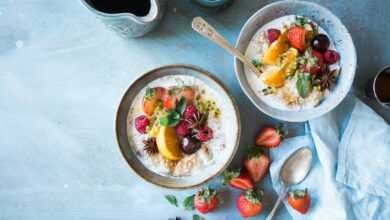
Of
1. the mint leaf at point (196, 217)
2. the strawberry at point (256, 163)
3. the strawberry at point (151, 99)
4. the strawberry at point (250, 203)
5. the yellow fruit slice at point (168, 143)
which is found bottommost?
the mint leaf at point (196, 217)

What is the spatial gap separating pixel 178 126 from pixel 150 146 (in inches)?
3.2

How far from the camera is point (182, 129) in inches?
48.8

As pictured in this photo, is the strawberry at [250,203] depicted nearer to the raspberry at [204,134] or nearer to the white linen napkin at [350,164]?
the white linen napkin at [350,164]

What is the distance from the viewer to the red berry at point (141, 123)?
4.12 feet

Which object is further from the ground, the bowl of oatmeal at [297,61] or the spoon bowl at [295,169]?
the bowl of oatmeal at [297,61]

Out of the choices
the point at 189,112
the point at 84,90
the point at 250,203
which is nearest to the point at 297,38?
the point at 189,112

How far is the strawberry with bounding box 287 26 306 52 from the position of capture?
1.21 m

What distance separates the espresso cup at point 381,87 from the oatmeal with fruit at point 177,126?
0.36m

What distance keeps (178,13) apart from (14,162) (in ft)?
1.87

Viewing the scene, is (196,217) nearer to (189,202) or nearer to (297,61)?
(189,202)

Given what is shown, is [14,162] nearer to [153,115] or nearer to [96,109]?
[96,109]

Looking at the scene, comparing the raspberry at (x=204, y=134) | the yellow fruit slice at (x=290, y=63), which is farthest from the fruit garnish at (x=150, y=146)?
the yellow fruit slice at (x=290, y=63)

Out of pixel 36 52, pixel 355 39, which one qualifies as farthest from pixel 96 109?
pixel 355 39

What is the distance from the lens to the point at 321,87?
1.22m
